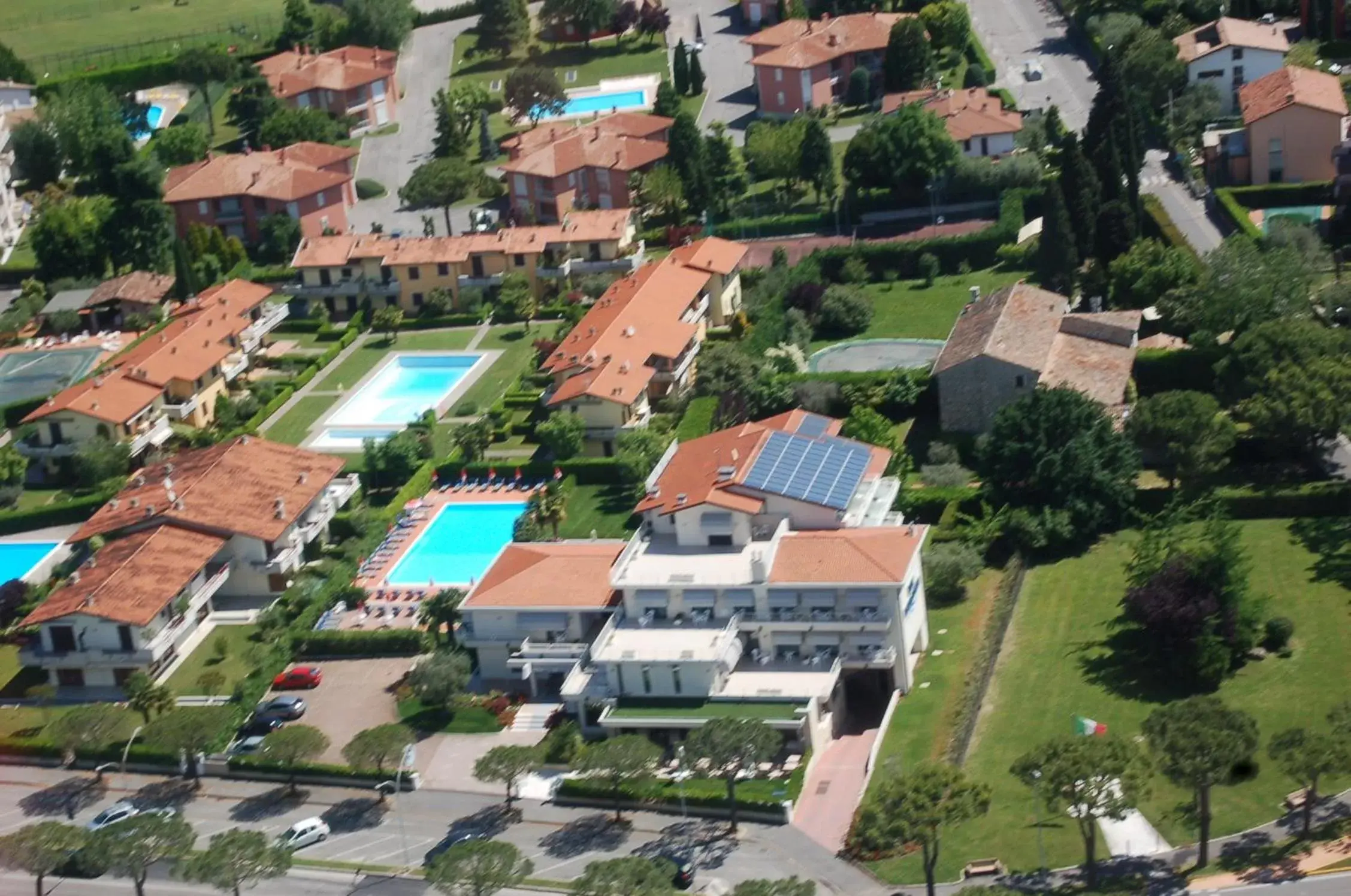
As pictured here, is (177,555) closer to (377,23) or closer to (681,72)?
(681,72)

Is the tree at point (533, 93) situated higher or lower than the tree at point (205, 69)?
lower

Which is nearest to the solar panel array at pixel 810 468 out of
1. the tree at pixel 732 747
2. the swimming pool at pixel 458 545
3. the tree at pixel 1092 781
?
the tree at pixel 732 747

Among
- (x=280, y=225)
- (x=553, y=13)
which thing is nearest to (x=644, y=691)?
(x=280, y=225)

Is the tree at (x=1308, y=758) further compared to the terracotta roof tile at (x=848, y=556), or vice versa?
the terracotta roof tile at (x=848, y=556)

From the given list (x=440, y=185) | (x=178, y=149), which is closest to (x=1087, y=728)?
(x=440, y=185)

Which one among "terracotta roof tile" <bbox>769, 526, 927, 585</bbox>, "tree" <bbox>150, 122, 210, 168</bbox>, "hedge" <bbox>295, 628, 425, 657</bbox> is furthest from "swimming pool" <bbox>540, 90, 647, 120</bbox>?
"terracotta roof tile" <bbox>769, 526, 927, 585</bbox>

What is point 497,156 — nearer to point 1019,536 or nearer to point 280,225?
point 280,225

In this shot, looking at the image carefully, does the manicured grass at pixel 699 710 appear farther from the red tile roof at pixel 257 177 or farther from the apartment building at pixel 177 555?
the red tile roof at pixel 257 177
